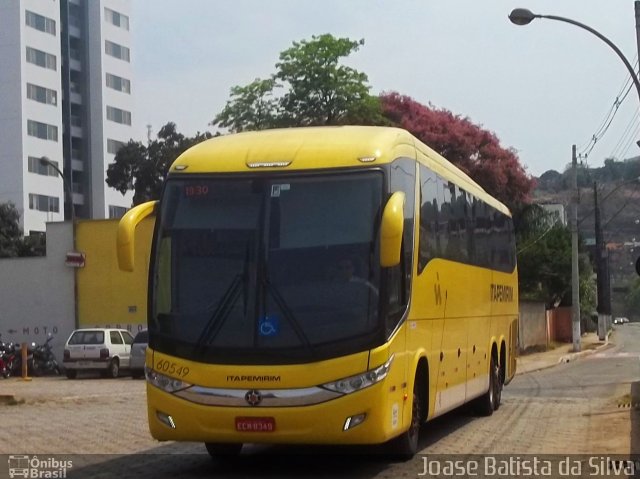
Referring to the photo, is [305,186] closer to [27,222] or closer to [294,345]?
[294,345]

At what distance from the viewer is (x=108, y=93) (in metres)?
86.0

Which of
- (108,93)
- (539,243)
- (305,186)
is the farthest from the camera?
(108,93)

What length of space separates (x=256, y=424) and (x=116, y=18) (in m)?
80.8

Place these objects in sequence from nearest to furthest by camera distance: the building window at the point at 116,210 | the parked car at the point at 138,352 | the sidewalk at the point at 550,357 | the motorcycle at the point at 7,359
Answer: the parked car at the point at 138,352, the motorcycle at the point at 7,359, the sidewalk at the point at 550,357, the building window at the point at 116,210

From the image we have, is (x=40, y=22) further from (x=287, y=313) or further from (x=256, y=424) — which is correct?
(x=256, y=424)

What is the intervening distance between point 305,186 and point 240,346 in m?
1.79

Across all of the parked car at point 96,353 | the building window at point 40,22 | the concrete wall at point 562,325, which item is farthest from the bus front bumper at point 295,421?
the building window at point 40,22

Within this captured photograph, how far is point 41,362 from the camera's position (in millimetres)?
35750

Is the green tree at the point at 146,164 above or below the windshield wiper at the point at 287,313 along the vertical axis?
above

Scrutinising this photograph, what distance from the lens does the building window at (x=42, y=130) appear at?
7631cm

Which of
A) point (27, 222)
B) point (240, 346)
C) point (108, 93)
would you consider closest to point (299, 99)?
point (240, 346)

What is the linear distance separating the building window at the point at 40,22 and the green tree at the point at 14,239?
591 inches

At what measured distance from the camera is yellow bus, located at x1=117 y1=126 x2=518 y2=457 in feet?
35.2

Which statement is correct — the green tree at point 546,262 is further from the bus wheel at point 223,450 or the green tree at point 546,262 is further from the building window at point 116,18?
the bus wheel at point 223,450
